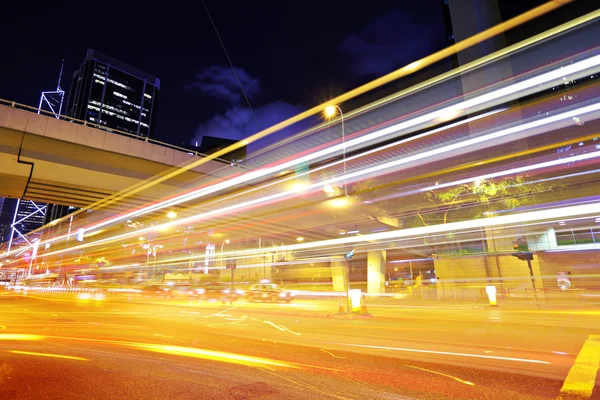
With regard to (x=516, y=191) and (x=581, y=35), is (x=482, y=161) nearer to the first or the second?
(x=516, y=191)

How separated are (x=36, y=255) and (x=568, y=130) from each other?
105 meters

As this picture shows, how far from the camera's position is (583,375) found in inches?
192

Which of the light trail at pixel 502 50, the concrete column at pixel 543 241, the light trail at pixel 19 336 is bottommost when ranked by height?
the light trail at pixel 19 336

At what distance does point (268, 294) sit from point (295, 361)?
16569 mm

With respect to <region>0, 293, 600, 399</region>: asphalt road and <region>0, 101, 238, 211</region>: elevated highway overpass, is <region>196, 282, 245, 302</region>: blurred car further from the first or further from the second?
<region>0, 293, 600, 399</region>: asphalt road

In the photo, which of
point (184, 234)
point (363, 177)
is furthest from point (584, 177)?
point (184, 234)

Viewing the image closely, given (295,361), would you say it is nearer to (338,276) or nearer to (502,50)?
(502,50)

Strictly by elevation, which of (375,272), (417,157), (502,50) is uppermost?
(502,50)

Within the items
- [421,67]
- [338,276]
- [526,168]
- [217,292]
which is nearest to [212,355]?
[421,67]

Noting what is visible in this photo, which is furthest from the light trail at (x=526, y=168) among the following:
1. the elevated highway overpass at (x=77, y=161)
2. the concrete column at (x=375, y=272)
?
the elevated highway overpass at (x=77, y=161)

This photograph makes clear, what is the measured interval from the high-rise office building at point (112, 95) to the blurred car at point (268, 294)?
154m

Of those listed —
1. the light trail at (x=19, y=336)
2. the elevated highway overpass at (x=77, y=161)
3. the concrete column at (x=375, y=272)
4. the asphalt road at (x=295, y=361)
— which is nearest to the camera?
the asphalt road at (x=295, y=361)

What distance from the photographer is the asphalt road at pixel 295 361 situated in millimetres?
4609

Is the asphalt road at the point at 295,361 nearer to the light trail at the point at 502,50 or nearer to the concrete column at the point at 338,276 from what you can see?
the light trail at the point at 502,50
